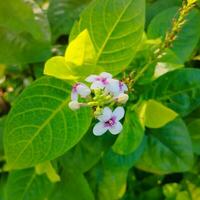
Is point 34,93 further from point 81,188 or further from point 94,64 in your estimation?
point 81,188

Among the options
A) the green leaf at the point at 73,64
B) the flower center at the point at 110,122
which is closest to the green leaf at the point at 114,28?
the green leaf at the point at 73,64

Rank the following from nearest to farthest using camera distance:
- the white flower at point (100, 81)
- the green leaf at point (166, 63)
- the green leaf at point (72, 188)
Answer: the white flower at point (100, 81) → the green leaf at point (166, 63) → the green leaf at point (72, 188)

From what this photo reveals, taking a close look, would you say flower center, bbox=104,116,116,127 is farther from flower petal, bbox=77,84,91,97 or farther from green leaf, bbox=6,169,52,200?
green leaf, bbox=6,169,52,200

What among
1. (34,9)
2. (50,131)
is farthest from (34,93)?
(34,9)

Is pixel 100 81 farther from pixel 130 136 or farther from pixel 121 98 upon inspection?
pixel 130 136

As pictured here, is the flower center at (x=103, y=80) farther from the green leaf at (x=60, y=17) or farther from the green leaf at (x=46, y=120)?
the green leaf at (x=60, y=17)

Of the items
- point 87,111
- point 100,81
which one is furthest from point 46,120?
point 100,81
